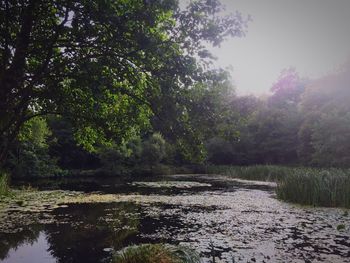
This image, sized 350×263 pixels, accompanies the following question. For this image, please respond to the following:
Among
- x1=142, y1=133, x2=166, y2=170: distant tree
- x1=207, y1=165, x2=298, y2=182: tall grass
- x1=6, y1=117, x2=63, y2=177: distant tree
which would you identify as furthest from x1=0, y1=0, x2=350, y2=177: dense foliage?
x1=142, y1=133, x2=166, y2=170: distant tree

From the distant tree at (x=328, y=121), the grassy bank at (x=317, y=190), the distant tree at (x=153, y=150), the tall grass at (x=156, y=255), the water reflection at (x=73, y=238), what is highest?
the distant tree at (x=328, y=121)

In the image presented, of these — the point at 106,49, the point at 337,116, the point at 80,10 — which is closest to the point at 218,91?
the point at 106,49

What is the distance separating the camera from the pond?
865 centimetres

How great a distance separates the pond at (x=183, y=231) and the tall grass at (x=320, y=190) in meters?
0.65

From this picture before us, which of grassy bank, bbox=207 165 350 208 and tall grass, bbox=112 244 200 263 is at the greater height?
grassy bank, bbox=207 165 350 208

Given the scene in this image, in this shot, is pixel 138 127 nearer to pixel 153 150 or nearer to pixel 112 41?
pixel 112 41

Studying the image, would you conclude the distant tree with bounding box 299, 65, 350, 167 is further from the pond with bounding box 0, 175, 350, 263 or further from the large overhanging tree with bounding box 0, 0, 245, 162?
the large overhanging tree with bounding box 0, 0, 245, 162

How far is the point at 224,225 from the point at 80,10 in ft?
26.0

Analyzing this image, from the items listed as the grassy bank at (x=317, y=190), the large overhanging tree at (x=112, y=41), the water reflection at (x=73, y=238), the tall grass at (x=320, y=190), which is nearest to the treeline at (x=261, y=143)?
the water reflection at (x=73, y=238)

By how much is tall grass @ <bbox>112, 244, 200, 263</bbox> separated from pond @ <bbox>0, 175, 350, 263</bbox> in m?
0.55

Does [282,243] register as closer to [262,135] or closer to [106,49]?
[106,49]

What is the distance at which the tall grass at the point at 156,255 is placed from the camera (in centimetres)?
714

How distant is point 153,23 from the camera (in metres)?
6.32

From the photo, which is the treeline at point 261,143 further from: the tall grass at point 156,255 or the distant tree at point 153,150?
the tall grass at point 156,255
